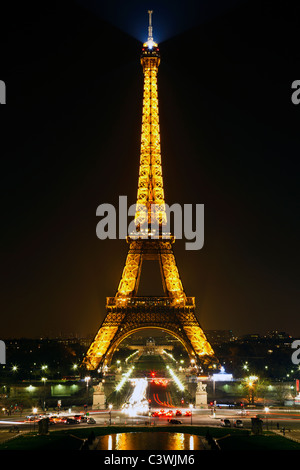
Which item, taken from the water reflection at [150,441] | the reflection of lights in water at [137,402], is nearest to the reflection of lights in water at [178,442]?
the water reflection at [150,441]

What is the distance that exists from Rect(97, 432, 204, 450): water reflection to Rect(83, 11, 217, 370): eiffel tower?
3546 centimetres

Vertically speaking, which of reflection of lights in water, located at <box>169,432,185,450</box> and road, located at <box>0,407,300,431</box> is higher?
road, located at <box>0,407,300,431</box>

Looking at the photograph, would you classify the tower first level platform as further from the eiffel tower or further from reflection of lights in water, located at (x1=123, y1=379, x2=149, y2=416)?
reflection of lights in water, located at (x1=123, y1=379, x2=149, y2=416)

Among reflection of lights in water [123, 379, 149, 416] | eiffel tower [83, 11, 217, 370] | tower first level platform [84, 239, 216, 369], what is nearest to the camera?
reflection of lights in water [123, 379, 149, 416]

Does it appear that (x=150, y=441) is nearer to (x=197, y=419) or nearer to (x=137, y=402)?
(x=197, y=419)

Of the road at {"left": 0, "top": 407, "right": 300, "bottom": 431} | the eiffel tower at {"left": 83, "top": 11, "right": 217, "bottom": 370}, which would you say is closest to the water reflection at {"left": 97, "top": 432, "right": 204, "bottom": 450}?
the road at {"left": 0, "top": 407, "right": 300, "bottom": 431}

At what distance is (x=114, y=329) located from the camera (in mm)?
83375

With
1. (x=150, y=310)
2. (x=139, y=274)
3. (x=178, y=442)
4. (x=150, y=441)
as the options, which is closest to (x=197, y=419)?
(x=178, y=442)

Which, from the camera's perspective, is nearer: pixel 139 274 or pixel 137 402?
pixel 137 402

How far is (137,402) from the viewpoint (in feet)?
228

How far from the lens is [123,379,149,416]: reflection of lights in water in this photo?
6347 centimetres

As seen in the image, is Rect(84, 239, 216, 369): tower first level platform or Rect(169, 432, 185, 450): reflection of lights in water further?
Rect(84, 239, 216, 369): tower first level platform

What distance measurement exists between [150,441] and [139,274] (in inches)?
1781
